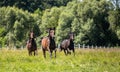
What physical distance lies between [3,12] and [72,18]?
16.7 metres

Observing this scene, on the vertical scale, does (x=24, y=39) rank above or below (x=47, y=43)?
below

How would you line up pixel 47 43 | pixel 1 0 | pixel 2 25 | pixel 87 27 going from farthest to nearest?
pixel 1 0 → pixel 2 25 → pixel 87 27 → pixel 47 43

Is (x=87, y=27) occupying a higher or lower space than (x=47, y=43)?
lower

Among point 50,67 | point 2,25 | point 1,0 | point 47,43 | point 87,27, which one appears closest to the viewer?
point 50,67

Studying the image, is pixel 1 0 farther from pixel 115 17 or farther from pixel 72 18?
pixel 115 17

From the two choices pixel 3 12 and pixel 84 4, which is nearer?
pixel 84 4

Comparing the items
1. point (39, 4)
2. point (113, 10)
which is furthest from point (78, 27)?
point (39, 4)

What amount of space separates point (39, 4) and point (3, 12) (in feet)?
151

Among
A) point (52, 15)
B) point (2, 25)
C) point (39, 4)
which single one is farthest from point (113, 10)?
point (39, 4)

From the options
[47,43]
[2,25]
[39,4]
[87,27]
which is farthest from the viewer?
[39,4]

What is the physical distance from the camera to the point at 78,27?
80250 millimetres

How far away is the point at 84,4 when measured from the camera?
3238 inches

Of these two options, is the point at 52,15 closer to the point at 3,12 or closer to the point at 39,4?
the point at 3,12

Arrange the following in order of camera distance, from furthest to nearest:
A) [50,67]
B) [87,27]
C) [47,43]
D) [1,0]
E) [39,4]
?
1. [39,4]
2. [1,0]
3. [87,27]
4. [47,43]
5. [50,67]
